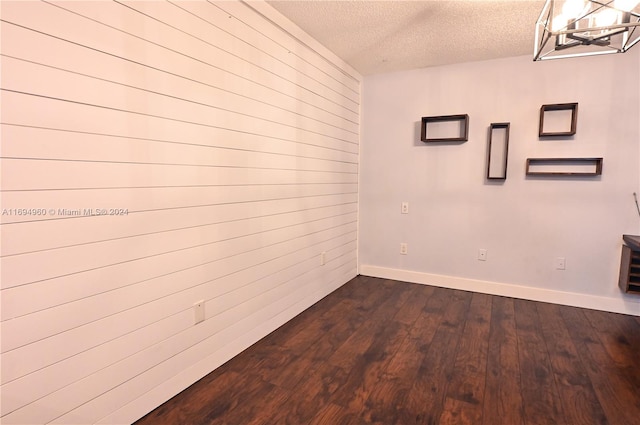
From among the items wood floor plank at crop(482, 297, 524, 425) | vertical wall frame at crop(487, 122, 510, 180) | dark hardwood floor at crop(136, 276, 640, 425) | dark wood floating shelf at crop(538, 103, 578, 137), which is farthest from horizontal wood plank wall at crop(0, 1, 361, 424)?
dark wood floating shelf at crop(538, 103, 578, 137)

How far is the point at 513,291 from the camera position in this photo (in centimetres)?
348

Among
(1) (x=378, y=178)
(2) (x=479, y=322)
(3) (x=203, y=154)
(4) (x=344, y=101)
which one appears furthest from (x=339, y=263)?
(3) (x=203, y=154)

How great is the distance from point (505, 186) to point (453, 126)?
32.9 inches

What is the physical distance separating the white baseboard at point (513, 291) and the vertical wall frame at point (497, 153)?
1.16 m

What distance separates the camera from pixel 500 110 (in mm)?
3418

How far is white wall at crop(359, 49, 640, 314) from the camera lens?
10.0 ft

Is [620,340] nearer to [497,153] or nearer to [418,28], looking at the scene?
[497,153]

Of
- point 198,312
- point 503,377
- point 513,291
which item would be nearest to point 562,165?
point 513,291

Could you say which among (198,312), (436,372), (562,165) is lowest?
(436,372)

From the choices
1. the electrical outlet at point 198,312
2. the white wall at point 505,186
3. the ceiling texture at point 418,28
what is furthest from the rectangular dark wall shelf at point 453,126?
the electrical outlet at point 198,312

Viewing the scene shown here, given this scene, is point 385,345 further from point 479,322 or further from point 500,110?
point 500,110

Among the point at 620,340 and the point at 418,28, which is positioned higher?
the point at 418,28

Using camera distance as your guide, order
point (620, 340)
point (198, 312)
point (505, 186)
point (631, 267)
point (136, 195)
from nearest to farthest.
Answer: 1. point (136, 195)
2. point (198, 312)
3. point (620, 340)
4. point (631, 267)
5. point (505, 186)

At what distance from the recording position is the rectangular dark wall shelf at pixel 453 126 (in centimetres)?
352
